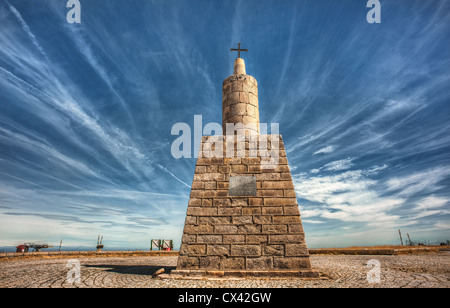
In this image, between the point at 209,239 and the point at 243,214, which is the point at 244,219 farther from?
the point at 209,239

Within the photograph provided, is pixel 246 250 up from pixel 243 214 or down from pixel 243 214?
down

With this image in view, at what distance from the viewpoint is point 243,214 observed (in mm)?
5723

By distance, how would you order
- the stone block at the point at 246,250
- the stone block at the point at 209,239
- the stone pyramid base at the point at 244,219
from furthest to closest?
the stone block at the point at 209,239, the stone block at the point at 246,250, the stone pyramid base at the point at 244,219

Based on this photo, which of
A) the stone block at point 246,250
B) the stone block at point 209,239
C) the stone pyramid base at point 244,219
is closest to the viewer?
the stone pyramid base at point 244,219

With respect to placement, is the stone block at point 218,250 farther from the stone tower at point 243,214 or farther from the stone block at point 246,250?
the stone block at point 246,250

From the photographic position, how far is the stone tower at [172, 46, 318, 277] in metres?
5.20

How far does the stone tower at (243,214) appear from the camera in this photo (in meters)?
5.20

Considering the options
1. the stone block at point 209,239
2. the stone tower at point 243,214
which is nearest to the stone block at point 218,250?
the stone tower at point 243,214

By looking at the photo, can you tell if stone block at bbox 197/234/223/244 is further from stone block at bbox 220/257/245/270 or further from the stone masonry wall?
stone block at bbox 220/257/245/270

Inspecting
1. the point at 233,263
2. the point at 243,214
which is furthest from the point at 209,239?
the point at 243,214

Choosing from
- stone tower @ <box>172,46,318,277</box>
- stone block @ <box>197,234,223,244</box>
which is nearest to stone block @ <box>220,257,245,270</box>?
stone tower @ <box>172,46,318,277</box>
